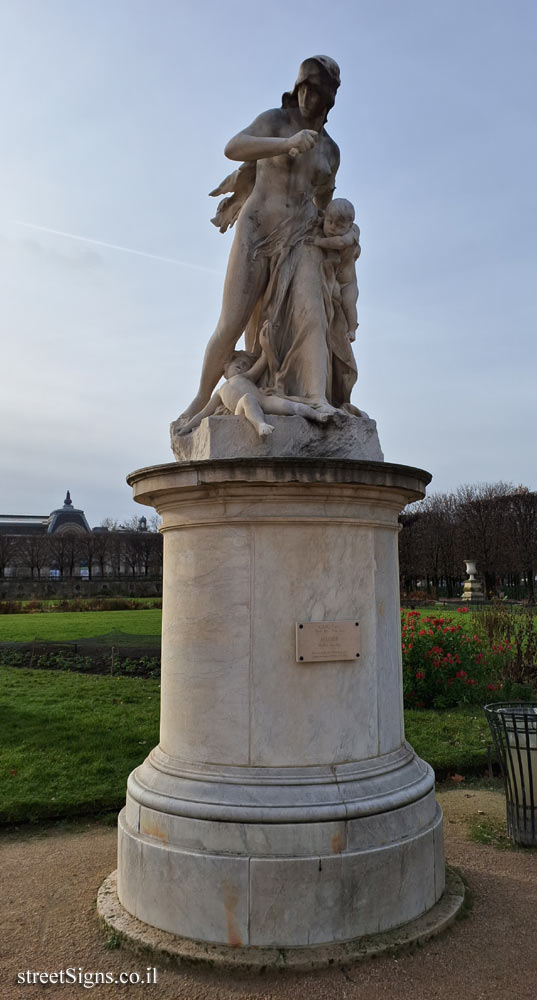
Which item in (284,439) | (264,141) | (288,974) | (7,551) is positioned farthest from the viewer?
(7,551)

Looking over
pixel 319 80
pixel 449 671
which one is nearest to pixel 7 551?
pixel 449 671

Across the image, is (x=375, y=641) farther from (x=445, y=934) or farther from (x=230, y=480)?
(x=445, y=934)

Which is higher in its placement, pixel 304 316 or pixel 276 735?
pixel 304 316

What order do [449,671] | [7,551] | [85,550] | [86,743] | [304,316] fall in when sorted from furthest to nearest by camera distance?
[85,550]
[7,551]
[449,671]
[86,743]
[304,316]

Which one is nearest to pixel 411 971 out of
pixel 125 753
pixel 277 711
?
pixel 277 711

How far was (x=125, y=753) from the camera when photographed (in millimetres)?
7309

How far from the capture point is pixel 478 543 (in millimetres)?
40156

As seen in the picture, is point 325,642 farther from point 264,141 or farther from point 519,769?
point 264,141

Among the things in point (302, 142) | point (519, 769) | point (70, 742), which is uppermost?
point (302, 142)

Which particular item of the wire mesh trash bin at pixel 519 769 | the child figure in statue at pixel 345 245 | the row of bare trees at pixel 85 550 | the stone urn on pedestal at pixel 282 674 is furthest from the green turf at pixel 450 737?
the row of bare trees at pixel 85 550

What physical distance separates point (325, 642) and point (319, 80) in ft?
11.4

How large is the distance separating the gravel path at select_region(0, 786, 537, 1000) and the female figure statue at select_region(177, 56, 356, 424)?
301cm

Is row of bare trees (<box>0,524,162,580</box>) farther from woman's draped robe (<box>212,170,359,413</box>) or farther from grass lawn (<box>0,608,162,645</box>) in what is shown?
woman's draped robe (<box>212,170,359,413</box>)

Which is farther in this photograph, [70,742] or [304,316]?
[70,742]
